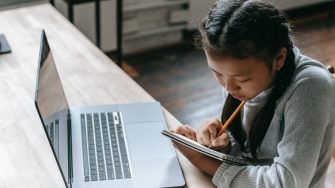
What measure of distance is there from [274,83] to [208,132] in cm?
23

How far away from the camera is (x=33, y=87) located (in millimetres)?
1522

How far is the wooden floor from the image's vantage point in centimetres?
272

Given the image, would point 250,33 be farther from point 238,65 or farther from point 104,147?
point 104,147

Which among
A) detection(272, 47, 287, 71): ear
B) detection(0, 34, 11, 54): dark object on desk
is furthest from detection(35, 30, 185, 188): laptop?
detection(0, 34, 11, 54): dark object on desk

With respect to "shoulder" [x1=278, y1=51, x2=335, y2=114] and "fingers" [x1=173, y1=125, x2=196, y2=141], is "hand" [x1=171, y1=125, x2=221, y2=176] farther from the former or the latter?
"shoulder" [x1=278, y1=51, x2=335, y2=114]

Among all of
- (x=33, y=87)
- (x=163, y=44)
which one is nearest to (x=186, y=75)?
(x=163, y=44)

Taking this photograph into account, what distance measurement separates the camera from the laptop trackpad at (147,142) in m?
1.24

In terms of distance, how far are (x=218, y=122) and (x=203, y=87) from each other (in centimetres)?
166

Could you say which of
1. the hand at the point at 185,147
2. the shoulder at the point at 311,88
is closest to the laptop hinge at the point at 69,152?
the hand at the point at 185,147

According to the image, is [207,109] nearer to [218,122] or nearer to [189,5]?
[189,5]

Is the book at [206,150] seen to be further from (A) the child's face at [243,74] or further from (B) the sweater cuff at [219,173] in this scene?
(A) the child's face at [243,74]

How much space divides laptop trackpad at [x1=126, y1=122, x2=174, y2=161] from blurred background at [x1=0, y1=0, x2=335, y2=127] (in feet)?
4.10

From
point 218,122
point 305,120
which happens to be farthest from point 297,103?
point 218,122

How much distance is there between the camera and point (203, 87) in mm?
2918
